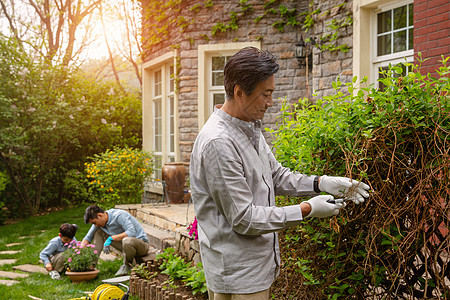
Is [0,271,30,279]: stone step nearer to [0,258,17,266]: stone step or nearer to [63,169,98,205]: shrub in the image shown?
[0,258,17,266]: stone step

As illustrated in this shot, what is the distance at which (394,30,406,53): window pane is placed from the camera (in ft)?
18.6

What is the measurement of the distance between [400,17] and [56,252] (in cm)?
538

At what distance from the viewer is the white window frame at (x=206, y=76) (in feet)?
28.0

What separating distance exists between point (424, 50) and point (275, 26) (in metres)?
3.45

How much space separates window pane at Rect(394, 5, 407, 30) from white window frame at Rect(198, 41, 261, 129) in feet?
11.0

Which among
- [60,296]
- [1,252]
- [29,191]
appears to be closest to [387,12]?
[60,296]

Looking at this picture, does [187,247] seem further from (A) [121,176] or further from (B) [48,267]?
(A) [121,176]

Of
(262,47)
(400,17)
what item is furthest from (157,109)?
(400,17)

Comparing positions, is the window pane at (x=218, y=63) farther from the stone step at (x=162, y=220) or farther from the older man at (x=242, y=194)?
the older man at (x=242, y=194)

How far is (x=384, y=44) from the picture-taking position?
6.01 metres

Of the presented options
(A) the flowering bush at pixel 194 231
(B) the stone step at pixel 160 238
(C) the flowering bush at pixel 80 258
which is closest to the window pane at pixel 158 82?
(B) the stone step at pixel 160 238

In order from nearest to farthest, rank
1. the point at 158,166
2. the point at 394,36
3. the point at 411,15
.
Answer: the point at 411,15, the point at 394,36, the point at 158,166

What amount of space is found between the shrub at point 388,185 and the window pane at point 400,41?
12.5 feet

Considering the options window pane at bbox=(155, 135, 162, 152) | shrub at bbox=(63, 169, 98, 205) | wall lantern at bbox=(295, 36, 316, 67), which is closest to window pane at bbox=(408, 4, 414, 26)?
wall lantern at bbox=(295, 36, 316, 67)
